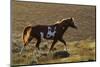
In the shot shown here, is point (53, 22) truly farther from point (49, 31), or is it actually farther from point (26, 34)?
point (26, 34)

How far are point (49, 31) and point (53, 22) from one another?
11 centimetres

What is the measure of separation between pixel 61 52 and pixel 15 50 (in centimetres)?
53

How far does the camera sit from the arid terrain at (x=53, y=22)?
86.7 inches

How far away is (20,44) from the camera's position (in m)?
2.21

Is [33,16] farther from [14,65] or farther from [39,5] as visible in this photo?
[14,65]

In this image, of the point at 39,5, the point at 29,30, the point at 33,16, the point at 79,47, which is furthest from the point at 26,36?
the point at 79,47

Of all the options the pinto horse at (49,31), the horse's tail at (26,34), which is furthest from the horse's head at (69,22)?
the horse's tail at (26,34)

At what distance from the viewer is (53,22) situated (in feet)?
7.66

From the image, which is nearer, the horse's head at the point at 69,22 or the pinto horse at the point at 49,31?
the pinto horse at the point at 49,31

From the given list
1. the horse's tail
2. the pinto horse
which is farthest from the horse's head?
the horse's tail

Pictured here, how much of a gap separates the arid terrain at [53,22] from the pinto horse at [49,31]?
40mm

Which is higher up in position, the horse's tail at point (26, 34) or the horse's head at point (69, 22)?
the horse's head at point (69, 22)

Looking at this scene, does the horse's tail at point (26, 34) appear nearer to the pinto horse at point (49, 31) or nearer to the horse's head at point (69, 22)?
the pinto horse at point (49, 31)

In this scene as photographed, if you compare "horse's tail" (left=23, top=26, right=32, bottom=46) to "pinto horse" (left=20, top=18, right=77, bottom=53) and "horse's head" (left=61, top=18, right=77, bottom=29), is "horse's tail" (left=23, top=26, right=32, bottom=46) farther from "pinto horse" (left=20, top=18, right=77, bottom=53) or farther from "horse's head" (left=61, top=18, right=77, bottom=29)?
"horse's head" (left=61, top=18, right=77, bottom=29)
